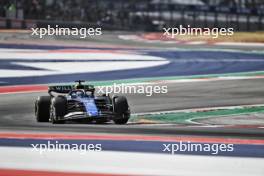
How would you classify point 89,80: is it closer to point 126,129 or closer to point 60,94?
point 60,94

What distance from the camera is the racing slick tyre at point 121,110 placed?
880cm

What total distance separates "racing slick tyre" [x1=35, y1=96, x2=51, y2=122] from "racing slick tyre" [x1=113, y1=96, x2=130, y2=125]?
0.99 meters

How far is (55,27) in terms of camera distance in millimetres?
9953

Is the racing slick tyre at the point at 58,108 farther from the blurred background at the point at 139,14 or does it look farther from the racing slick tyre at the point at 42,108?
the blurred background at the point at 139,14

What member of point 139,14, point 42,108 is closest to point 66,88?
point 42,108

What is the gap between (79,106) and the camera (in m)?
9.01

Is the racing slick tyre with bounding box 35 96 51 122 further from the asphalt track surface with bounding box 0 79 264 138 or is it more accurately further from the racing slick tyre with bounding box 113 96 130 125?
the racing slick tyre with bounding box 113 96 130 125

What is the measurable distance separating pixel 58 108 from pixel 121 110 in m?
0.93

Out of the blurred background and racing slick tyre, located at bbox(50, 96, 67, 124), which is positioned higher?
the blurred background

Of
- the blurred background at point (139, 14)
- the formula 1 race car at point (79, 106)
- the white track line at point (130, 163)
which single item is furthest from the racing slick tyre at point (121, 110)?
the blurred background at point (139, 14)

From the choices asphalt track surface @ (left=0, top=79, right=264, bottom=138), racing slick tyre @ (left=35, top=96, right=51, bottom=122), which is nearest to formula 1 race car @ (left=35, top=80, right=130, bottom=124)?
racing slick tyre @ (left=35, top=96, right=51, bottom=122)

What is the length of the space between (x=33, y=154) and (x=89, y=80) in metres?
2.14

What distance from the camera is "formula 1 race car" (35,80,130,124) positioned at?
8.84m

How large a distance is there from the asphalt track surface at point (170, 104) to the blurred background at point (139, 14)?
1027 millimetres
